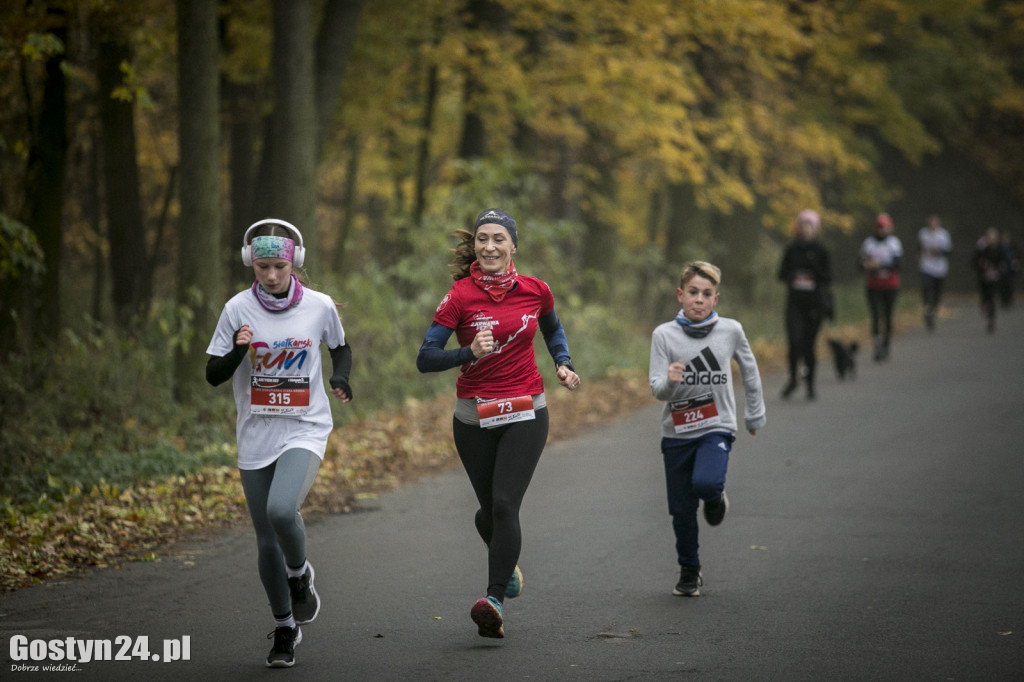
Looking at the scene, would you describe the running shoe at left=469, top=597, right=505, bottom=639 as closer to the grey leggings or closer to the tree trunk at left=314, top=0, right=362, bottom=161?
the grey leggings

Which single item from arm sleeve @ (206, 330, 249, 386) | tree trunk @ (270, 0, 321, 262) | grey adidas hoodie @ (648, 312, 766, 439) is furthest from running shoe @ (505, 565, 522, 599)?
tree trunk @ (270, 0, 321, 262)

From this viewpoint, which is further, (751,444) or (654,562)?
(751,444)

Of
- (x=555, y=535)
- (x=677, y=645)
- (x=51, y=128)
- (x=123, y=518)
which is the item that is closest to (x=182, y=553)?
(x=123, y=518)

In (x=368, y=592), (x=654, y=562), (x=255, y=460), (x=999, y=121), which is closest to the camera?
(x=255, y=460)

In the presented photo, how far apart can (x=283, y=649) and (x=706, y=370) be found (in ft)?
9.03

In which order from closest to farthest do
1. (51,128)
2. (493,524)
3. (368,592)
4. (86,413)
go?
1. (493,524)
2. (368,592)
3. (86,413)
4. (51,128)

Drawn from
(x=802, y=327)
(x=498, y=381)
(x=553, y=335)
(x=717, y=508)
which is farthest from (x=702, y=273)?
(x=802, y=327)

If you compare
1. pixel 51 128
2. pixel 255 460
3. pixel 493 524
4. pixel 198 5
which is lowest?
pixel 493 524

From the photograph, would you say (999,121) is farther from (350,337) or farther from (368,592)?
(368,592)

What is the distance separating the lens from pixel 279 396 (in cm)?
546

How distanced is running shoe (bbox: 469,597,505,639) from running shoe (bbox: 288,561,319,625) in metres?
0.76

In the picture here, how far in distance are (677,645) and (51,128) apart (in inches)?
420

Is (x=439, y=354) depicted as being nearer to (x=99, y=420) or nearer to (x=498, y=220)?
(x=498, y=220)

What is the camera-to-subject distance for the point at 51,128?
13.5 meters
